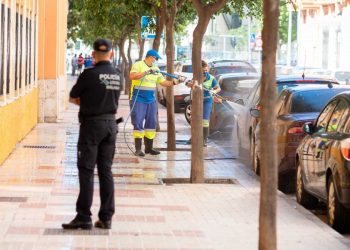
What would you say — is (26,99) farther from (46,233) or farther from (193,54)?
(46,233)

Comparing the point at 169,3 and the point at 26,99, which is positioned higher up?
the point at 169,3

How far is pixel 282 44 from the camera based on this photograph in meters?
96.0

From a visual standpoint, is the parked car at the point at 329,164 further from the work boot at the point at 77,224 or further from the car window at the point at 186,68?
the car window at the point at 186,68

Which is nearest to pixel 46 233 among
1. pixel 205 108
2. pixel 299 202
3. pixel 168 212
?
pixel 168 212

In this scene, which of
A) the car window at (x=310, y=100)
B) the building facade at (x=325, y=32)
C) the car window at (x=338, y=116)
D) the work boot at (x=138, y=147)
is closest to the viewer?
the car window at (x=338, y=116)

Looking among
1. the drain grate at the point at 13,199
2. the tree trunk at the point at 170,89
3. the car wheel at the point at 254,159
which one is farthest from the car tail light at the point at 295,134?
the tree trunk at the point at 170,89

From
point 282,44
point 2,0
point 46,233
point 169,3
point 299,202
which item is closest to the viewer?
point 46,233

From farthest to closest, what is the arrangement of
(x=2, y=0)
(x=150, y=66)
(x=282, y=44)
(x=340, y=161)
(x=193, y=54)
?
(x=282, y=44)
(x=150, y=66)
(x=2, y=0)
(x=193, y=54)
(x=340, y=161)

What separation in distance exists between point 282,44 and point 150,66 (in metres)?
78.6

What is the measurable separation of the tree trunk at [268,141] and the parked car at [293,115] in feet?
23.7

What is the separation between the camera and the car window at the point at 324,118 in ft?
41.6

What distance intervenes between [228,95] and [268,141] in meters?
19.4

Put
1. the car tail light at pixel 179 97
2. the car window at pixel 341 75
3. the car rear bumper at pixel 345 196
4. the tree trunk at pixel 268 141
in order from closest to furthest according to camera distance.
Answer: the tree trunk at pixel 268 141
the car rear bumper at pixel 345 196
the car tail light at pixel 179 97
the car window at pixel 341 75

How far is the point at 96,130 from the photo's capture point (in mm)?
10266
